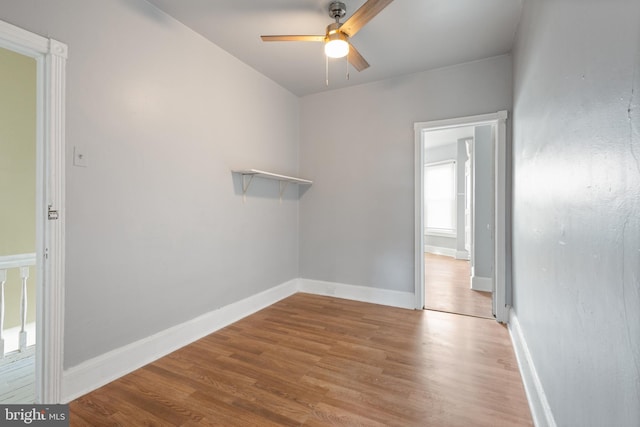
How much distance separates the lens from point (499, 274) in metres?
2.90

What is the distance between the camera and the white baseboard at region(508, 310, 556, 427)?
1.38 metres

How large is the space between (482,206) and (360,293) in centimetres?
217

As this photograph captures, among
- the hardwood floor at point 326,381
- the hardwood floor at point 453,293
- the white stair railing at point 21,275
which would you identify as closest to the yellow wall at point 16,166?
the white stair railing at point 21,275

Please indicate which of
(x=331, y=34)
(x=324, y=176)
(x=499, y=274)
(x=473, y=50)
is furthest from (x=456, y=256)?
(x=331, y=34)

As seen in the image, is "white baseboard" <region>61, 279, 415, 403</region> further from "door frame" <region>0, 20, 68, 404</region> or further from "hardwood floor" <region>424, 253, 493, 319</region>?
"hardwood floor" <region>424, 253, 493, 319</region>

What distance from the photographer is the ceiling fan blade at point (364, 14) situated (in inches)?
67.2

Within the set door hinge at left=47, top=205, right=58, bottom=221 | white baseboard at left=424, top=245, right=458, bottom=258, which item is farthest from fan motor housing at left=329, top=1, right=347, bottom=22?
white baseboard at left=424, top=245, right=458, bottom=258

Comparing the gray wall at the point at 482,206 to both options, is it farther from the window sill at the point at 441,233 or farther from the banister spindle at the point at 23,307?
the banister spindle at the point at 23,307

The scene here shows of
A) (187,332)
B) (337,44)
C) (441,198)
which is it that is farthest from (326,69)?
(441,198)

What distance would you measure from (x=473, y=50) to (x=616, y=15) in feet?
8.04

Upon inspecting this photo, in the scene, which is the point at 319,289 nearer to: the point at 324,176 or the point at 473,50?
the point at 324,176

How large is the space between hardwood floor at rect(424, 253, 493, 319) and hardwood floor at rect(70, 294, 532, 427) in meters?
0.47

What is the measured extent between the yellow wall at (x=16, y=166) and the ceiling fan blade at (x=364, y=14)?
3.23 meters

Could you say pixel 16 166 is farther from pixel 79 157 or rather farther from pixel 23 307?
pixel 79 157
